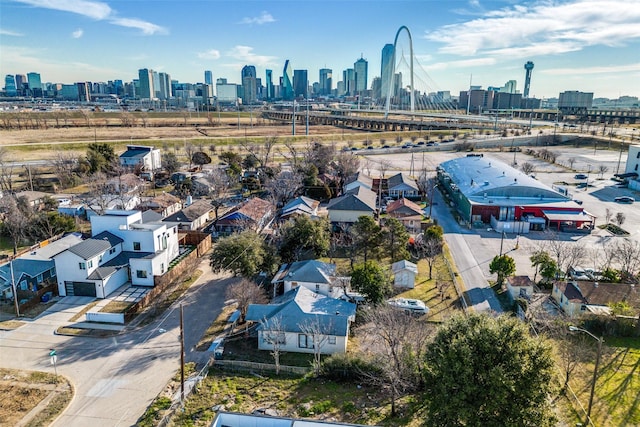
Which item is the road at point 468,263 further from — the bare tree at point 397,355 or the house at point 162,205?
the house at point 162,205

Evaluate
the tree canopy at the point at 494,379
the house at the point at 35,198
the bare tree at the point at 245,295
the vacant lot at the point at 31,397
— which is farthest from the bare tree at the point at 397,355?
the house at the point at 35,198

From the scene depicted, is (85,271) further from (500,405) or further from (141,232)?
(500,405)

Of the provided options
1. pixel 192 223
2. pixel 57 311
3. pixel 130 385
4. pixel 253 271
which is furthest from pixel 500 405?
pixel 192 223

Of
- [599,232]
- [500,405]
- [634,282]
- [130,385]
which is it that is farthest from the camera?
[599,232]

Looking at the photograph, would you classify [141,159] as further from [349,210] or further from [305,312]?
[305,312]

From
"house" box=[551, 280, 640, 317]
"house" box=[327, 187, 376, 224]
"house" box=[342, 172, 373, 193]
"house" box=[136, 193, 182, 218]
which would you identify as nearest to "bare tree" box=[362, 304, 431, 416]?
"house" box=[551, 280, 640, 317]

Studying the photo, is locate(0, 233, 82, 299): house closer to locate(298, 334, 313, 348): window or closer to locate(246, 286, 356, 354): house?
locate(246, 286, 356, 354): house
